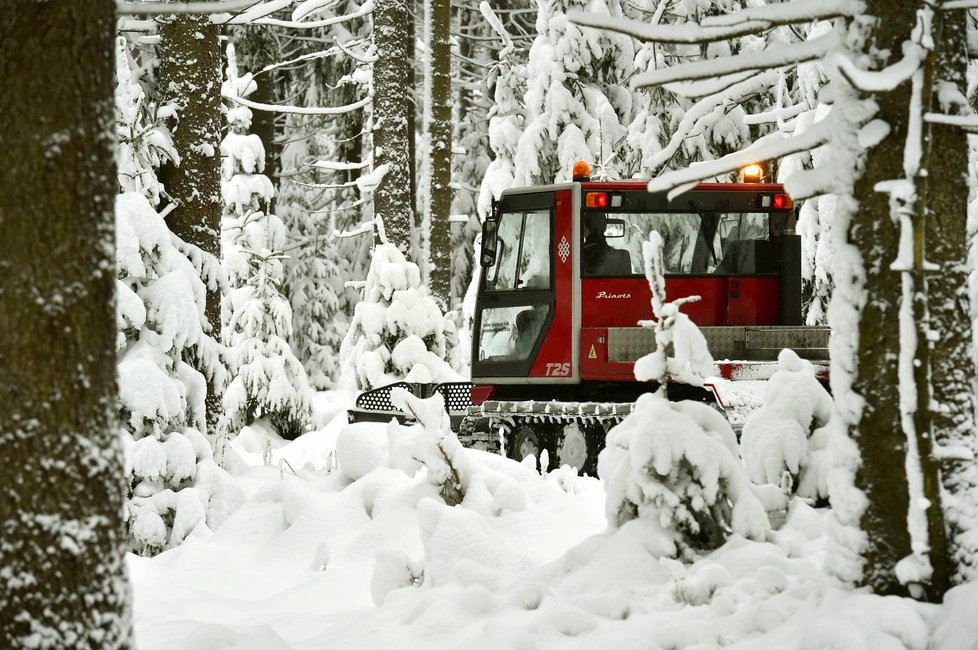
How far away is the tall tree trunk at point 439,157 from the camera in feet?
53.0

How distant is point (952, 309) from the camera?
13.7 ft

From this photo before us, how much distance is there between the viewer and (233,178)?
21.0m

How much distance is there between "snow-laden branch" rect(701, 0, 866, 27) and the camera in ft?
13.7

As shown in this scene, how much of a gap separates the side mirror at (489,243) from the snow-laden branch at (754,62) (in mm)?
6870

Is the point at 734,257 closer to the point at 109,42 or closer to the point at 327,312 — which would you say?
the point at 109,42

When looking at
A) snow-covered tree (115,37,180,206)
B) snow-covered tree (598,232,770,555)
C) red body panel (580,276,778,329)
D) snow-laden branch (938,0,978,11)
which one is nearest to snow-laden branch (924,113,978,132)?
snow-laden branch (938,0,978,11)

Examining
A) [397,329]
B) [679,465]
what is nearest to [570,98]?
[397,329]

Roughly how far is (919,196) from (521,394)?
315 inches

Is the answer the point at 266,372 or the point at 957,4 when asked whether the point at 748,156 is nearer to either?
the point at 957,4

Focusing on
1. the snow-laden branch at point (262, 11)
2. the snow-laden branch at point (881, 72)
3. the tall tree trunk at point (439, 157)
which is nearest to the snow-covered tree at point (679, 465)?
the snow-laden branch at point (881, 72)

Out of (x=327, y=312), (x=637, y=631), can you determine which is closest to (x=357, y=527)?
(x=637, y=631)

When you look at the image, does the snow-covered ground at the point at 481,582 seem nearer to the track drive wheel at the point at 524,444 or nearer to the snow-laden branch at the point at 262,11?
the track drive wheel at the point at 524,444

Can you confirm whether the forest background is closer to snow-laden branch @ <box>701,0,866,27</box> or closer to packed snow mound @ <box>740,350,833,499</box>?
snow-laden branch @ <box>701,0,866,27</box>

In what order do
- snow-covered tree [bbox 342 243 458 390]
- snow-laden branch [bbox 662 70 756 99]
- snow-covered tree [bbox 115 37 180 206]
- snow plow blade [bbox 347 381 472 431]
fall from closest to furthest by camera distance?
snow-laden branch [bbox 662 70 756 99] → snow-covered tree [bbox 115 37 180 206] → snow plow blade [bbox 347 381 472 431] → snow-covered tree [bbox 342 243 458 390]
